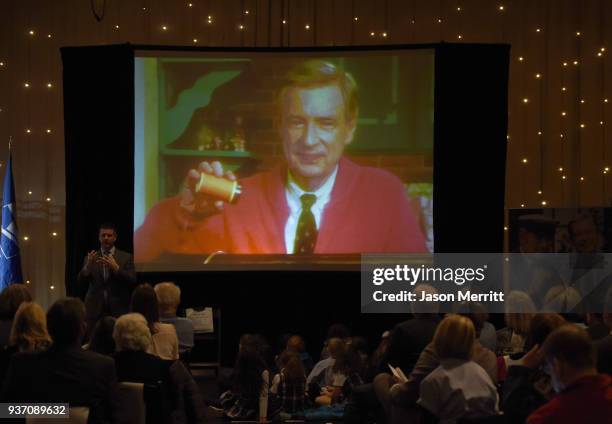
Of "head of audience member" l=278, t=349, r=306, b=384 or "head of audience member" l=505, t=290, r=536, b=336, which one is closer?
"head of audience member" l=505, t=290, r=536, b=336

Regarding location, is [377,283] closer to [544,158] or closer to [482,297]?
[482,297]

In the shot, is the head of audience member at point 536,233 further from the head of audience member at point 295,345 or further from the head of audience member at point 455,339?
the head of audience member at point 455,339

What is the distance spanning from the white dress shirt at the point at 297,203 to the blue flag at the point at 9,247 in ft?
8.85

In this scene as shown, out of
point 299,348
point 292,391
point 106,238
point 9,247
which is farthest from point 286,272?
point 292,391

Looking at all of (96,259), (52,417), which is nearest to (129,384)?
(52,417)

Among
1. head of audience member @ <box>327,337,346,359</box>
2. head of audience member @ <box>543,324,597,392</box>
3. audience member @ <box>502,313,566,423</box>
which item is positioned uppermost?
head of audience member @ <box>543,324,597,392</box>

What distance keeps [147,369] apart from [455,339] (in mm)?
1402

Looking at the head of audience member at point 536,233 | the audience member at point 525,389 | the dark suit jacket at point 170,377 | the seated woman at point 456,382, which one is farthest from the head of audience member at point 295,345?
the audience member at point 525,389

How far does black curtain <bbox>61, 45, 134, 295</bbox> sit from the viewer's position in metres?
9.25

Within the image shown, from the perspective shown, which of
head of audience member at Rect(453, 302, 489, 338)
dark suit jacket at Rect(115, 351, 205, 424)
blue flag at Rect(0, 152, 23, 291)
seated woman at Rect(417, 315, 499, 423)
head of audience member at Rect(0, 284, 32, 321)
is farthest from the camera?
blue flag at Rect(0, 152, 23, 291)

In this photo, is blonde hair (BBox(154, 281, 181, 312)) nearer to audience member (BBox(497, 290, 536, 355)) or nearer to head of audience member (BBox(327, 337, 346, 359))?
head of audience member (BBox(327, 337, 346, 359))

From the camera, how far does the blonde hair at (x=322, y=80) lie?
913 cm

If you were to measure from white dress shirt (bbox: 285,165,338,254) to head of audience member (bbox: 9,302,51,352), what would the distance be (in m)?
5.20

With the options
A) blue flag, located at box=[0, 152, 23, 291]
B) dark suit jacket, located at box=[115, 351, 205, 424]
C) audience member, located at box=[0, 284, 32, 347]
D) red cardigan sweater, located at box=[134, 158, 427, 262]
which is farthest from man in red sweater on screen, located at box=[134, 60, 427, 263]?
dark suit jacket, located at box=[115, 351, 205, 424]
